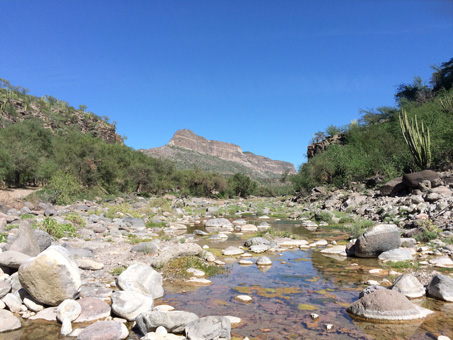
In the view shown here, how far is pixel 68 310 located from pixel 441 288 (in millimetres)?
6900

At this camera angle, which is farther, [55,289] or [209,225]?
[209,225]

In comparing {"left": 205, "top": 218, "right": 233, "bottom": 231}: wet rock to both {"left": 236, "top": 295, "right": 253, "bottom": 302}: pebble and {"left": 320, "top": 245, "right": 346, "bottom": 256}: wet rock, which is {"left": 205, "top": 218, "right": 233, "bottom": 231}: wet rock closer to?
{"left": 320, "top": 245, "right": 346, "bottom": 256}: wet rock

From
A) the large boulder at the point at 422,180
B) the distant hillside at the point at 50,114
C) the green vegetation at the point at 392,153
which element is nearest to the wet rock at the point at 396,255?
the large boulder at the point at 422,180

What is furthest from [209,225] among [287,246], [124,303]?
[124,303]

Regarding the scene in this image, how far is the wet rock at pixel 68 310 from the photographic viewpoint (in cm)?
491

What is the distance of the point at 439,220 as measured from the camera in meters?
12.2

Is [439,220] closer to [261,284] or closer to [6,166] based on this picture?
[261,284]

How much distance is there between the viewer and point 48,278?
5129mm

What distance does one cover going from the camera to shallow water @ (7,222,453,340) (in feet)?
15.3

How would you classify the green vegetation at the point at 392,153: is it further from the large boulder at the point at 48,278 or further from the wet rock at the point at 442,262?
the large boulder at the point at 48,278

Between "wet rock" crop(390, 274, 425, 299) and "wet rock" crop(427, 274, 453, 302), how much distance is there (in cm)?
17

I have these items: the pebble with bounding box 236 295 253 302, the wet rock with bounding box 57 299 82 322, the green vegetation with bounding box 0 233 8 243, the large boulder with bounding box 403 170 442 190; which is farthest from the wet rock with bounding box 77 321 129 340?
the large boulder with bounding box 403 170 442 190

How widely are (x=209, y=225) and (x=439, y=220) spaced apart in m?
12.1

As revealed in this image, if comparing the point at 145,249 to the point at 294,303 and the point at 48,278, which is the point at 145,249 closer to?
the point at 48,278
